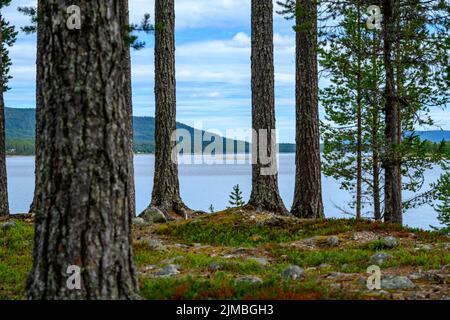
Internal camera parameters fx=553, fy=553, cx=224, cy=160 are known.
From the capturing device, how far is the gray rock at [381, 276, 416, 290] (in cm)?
813

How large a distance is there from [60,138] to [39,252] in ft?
4.34

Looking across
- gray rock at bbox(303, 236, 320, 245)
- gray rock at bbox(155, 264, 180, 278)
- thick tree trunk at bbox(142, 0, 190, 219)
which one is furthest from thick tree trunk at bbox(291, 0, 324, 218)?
gray rock at bbox(155, 264, 180, 278)

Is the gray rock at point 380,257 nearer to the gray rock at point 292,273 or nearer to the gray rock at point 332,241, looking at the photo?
the gray rock at point 332,241

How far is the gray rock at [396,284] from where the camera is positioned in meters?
8.13

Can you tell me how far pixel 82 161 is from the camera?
6.02 m

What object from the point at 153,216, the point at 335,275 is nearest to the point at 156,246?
the point at 335,275

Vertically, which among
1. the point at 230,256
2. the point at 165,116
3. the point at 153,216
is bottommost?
the point at 230,256

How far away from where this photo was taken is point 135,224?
56.7 feet

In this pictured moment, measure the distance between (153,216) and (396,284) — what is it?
1122 centimetres

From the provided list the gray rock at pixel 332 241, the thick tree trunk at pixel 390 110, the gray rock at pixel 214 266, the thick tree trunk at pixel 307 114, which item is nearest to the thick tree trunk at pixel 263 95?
the thick tree trunk at pixel 307 114

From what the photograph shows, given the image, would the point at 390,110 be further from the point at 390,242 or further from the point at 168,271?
the point at 168,271

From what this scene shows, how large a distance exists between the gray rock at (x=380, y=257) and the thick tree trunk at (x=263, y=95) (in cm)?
612

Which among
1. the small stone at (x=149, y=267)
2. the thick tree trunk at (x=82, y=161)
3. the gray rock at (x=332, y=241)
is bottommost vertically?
the small stone at (x=149, y=267)

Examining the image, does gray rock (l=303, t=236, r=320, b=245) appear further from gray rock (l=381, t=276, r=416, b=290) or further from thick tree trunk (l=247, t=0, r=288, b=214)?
gray rock (l=381, t=276, r=416, b=290)
